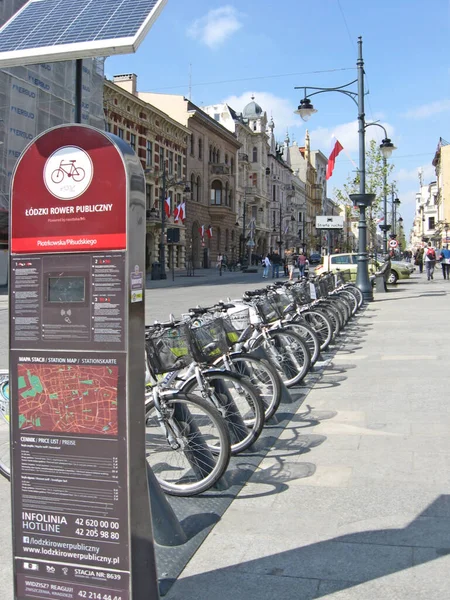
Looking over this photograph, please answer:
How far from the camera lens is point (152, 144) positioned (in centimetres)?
4819

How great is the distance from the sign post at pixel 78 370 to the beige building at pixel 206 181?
169ft

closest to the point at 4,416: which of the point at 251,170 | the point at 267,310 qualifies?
the point at 267,310

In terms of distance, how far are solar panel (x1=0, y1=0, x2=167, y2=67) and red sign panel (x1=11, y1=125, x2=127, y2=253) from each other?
1.84ft

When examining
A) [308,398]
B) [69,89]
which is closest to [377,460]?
[308,398]

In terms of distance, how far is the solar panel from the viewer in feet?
10.4

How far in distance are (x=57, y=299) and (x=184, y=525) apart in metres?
1.81

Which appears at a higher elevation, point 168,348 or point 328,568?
point 168,348

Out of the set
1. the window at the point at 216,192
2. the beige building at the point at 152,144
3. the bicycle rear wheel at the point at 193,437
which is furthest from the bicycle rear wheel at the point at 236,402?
the window at the point at 216,192

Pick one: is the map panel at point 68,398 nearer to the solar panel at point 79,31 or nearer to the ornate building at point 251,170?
the solar panel at point 79,31

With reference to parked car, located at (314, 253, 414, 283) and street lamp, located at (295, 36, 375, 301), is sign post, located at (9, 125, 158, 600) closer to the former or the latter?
street lamp, located at (295, 36, 375, 301)

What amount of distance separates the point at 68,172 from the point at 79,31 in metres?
0.94

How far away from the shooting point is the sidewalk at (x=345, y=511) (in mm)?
3277

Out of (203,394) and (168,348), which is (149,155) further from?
Answer: (203,394)

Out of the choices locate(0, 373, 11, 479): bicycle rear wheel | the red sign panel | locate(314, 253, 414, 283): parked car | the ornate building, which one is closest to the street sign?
locate(314, 253, 414, 283): parked car
